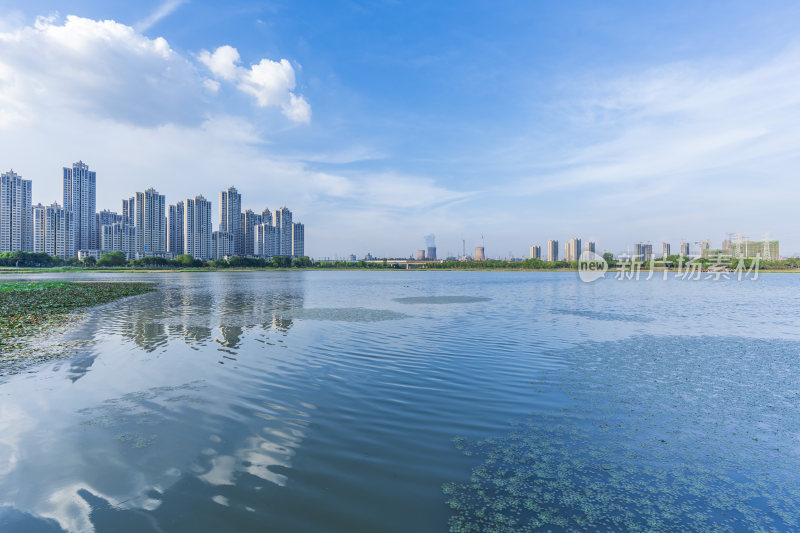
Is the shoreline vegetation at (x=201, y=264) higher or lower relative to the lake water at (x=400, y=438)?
higher

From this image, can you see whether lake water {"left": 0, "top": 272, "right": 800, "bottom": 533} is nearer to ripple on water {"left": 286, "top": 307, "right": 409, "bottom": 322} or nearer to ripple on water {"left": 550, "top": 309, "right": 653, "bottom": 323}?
ripple on water {"left": 286, "top": 307, "right": 409, "bottom": 322}

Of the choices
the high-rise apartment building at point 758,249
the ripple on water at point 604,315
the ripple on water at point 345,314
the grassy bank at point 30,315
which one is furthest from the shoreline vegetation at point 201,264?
the grassy bank at point 30,315

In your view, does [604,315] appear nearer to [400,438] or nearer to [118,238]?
[400,438]

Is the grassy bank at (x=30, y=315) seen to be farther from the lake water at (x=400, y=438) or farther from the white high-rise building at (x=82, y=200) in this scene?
the white high-rise building at (x=82, y=200)

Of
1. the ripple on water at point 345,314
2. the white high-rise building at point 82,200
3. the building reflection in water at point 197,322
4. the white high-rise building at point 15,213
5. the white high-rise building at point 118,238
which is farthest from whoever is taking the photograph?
the white high-rise building at point 82,200

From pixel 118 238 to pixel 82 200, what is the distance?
26399 mm

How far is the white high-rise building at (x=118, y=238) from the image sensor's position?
18302 centimetres

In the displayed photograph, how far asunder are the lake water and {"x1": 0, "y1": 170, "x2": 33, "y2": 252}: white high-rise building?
19757 centimetres

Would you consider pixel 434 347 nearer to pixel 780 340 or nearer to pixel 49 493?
pixel 49 493

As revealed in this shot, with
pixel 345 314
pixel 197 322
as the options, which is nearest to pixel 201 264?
pixel 197 322

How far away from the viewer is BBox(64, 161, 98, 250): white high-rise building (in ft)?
602

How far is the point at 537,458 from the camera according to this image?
6047 mm

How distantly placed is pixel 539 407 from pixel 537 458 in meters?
2.43

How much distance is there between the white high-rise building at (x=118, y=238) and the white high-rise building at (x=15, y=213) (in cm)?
2651
